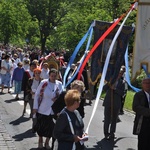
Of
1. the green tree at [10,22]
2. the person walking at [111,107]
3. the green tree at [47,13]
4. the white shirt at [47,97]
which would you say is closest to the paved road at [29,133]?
the person walking at [111,107]

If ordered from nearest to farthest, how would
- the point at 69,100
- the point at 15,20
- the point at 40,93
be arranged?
the point at 69,100 → the point at 40,93 → the point at 15,20

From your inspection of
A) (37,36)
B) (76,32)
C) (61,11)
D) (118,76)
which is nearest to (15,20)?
(61,11)

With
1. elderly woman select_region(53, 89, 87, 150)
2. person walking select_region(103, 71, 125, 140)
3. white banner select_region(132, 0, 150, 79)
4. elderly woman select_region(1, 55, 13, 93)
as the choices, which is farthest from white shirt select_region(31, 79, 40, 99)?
elderly woman select_region(1, 55, 13, 93)

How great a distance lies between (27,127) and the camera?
11.9m

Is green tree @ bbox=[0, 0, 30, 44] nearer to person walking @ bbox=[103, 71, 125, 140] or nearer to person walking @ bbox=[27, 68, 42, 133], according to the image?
person walking @ bbox=[27, 68, 42, 133]

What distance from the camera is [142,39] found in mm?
8750

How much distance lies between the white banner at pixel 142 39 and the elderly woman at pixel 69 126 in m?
2.80

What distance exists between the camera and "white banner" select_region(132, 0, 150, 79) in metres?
8.65

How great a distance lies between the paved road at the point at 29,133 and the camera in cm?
998

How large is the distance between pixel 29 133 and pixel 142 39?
13.5ft

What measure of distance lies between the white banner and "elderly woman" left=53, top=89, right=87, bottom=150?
2804 millimetres

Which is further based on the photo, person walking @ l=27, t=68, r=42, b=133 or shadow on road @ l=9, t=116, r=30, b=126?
shadow on road @ l=9, t=116, r=30, b=126

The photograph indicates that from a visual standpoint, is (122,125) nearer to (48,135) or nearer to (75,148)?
(48,135)

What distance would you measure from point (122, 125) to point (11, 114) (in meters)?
3.50
